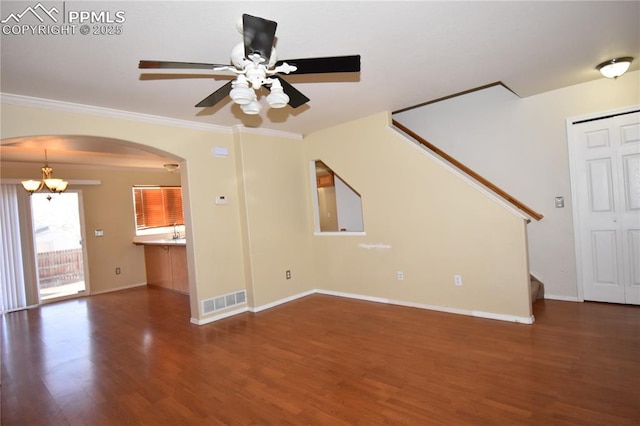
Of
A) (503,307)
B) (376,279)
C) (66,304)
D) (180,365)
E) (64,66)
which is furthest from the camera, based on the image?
(66,304)

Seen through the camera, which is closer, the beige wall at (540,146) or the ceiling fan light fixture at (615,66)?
the ceiling fan light fixture at (615,66)

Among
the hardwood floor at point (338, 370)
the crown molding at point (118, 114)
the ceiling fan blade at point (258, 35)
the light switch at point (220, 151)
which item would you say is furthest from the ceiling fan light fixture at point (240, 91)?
the light switch at point (220, 151)

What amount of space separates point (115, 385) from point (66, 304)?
13.8ft

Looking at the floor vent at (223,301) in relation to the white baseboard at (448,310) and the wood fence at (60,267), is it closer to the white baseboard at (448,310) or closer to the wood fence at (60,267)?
the white baseboard at (448,310)

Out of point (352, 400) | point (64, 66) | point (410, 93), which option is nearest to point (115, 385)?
point (352, 400)

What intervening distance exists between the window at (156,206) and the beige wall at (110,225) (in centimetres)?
18

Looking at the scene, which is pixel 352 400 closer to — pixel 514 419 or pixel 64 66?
pixel 514 419

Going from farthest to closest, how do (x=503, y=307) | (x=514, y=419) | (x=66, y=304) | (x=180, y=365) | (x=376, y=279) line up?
(x=66, y=304) → (x=376, y=279) → (x=503, y=307) → (x=180, y=365) → (x=514, y=419)

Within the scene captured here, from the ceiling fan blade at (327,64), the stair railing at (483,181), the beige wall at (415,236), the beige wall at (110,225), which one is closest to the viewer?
the ceiling fan blade at (327,64)

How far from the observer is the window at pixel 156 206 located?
24.5 ft

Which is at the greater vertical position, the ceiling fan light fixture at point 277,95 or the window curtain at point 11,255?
the ceiling fan light fixture at point 277,95

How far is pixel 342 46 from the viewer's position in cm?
255

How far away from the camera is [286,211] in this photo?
5.25 meters

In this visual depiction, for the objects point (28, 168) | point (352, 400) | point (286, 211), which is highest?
point (28, 168)
